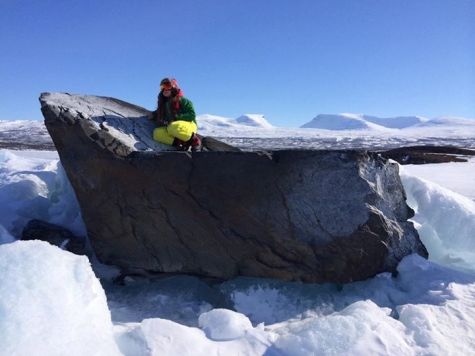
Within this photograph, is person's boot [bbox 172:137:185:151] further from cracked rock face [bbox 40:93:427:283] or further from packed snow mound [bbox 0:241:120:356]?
packed snow mound [bbox 0:241:120:356]

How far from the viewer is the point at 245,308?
340 cm

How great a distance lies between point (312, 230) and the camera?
358 cm

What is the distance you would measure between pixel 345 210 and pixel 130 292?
7.04ft

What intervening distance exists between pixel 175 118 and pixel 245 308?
7.82 ft

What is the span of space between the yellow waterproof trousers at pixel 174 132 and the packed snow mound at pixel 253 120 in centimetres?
13870

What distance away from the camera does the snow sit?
7.18ft

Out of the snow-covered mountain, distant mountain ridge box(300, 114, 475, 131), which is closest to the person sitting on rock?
distant mountain ridge box(300, 114, 475, 131)

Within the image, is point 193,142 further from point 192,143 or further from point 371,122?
point 371,122

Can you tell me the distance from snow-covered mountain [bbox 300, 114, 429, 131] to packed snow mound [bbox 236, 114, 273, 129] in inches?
729

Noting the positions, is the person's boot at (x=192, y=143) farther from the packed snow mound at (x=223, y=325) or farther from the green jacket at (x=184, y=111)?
the packed snow mound at (x=223, y=325)

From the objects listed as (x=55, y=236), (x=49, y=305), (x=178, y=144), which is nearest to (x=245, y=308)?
(x=49, y=305)

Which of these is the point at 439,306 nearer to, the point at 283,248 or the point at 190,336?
the point at 283,248

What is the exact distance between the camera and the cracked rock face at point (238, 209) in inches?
141

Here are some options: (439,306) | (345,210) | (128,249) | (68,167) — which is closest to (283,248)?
(345,210)
